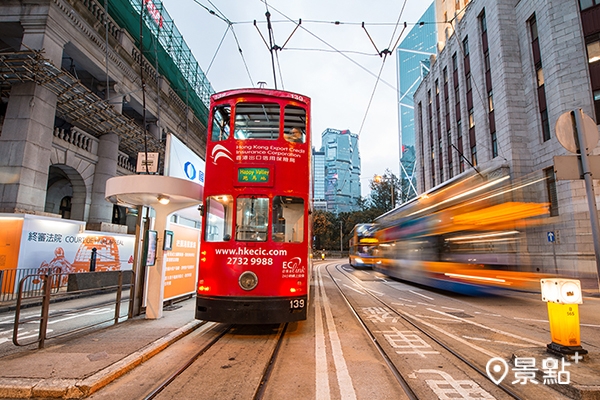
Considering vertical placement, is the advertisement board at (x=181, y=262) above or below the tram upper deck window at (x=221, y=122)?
below

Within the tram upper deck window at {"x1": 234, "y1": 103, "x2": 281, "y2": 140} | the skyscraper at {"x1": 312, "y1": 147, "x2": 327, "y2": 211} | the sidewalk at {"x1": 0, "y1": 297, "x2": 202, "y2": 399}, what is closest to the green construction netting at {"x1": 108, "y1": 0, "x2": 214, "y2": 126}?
the tram upper deck window at {"x1": 234, "y1": 103, "x2": 281, "y2": 140}

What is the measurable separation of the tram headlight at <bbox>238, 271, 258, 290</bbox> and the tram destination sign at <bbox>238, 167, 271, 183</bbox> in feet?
5.93

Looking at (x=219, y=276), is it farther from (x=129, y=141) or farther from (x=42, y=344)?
(x=129, y=141)

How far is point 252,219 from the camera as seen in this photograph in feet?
20.6

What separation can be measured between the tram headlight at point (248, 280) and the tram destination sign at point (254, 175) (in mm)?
1807

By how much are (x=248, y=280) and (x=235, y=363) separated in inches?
63.0

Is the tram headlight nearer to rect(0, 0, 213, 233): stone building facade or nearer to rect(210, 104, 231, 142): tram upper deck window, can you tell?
rect(210, 104, 231, 142): tram upper deck window

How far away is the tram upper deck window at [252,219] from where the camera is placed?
621cm

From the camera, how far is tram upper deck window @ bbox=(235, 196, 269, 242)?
6.21 m

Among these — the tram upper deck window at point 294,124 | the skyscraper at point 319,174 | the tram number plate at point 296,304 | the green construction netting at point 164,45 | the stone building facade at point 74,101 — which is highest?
→ the skyscraper at point 319,174

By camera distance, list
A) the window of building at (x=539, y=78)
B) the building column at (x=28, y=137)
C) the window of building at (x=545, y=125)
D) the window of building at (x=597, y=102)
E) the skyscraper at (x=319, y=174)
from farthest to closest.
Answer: the skyscraper at (x=319, y=174)
the window of building at (x=539, y=78)
the window of building at (x=545, y=125)
the window of building at (x=597, y=102)
the building column at (x=28, y=137)

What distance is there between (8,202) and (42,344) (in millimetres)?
9804

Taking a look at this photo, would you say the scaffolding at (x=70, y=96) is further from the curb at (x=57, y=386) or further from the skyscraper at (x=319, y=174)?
the skyscraper at (x=319, y=174)

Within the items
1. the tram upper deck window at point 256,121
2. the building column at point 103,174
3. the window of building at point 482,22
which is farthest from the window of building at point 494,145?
the building column at point 103,174
